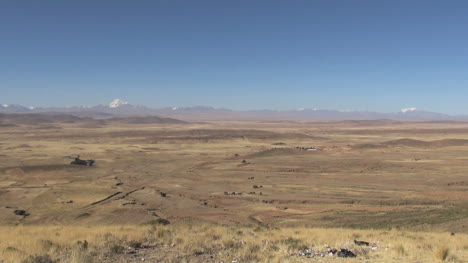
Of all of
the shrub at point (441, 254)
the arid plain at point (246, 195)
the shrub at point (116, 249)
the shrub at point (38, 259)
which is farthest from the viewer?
the arid plain at point (246, 195)

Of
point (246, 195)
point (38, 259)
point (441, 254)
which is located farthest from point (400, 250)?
point (246, 195)

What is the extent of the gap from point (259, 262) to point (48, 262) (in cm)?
554

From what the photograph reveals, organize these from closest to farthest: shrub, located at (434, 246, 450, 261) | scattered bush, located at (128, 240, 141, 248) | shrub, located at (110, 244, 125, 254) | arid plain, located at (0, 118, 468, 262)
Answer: shrub, located at (434, 246, 450, 261), shrub, located at (110, 244, 125, 254), scattered bush, located at (128, 240, 141, 248), arid plain, located at (0, 118, 468, 262)

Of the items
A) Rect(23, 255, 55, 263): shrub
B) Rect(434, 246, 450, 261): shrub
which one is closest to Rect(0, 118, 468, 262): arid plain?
Rect(434, 246, 450, 261): shrub

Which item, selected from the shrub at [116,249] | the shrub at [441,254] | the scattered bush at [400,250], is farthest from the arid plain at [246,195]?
the shrub at [116,249]

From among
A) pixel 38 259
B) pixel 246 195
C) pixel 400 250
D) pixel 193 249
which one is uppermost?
pixel 38 259

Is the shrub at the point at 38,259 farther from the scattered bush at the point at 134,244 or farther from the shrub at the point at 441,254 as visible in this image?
the shrub at the point at 441,254

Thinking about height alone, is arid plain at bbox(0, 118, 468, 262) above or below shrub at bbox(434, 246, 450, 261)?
below

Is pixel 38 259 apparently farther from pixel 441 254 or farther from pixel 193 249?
pixel 441 254

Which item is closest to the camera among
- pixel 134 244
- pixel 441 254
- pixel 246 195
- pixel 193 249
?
pixel 441 254

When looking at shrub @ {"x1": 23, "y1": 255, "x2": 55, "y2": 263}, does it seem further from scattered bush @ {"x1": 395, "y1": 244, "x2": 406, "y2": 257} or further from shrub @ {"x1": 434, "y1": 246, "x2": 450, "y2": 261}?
shrub @ {"x1": 434, "y1": 246, "x2": 450, "y2": 261}

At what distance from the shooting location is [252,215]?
29.7 metres

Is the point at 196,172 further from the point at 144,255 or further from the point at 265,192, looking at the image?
the point at 144,255

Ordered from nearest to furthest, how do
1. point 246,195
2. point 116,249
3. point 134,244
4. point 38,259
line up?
point 38,259, point 116,249, point 134,244, point 246,195
